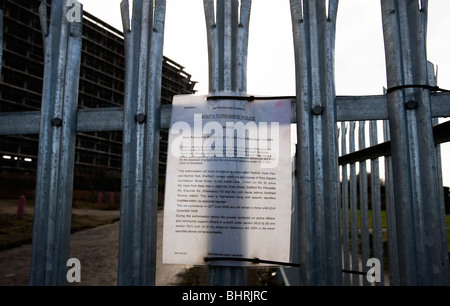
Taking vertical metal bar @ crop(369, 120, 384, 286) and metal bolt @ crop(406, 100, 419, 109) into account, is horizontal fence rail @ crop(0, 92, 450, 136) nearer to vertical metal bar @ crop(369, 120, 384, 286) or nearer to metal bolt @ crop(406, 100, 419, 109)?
metal bolt @ crop(406, 100, 419, 109)

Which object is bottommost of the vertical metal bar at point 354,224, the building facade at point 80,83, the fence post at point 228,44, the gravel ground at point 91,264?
the gravel ground at point 91,264

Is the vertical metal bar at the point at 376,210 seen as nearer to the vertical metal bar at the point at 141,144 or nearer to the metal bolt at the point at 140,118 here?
the vertical metal bar at the point at 141,144

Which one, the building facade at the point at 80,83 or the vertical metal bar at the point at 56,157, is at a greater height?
the building facade at the point at 80,83

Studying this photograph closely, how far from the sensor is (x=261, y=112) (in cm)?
152

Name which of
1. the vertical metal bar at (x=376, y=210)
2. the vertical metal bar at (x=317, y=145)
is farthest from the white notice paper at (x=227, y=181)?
the vertical metal bar at (x=376, y=210)

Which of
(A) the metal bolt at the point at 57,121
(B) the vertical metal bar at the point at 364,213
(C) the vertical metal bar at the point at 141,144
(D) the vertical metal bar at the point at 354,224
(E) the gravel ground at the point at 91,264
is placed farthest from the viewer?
(E) the gravel ground at the point at 91,264

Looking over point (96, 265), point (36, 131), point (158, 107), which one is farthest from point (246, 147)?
point (96, 265)

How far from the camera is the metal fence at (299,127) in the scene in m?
1.43

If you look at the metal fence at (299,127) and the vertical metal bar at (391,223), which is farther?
the vertical metal bar at (391,223)

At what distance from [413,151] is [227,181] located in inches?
32.3

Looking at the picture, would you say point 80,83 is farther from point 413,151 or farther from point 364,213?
point 413,151

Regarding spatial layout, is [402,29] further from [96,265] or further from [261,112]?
[96,265]

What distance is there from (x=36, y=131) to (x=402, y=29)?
1850 millimetres
